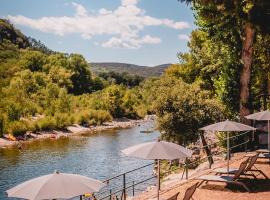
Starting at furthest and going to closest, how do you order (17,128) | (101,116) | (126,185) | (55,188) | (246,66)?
1. (101,116)
2. (17,128)
3. (126,185)
4. (246,66)
5. (55,188)

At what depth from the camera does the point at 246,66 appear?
22.1 m

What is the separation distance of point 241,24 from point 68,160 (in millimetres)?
24761

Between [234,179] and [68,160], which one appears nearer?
[234,179]

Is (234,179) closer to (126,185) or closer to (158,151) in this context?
(158,151)

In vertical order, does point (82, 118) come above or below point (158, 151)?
below

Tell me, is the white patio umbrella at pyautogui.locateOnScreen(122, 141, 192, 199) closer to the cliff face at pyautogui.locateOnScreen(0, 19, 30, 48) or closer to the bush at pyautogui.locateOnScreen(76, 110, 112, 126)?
the bush at pyautogui.locateOnScreen(76, 110, 112, 126)

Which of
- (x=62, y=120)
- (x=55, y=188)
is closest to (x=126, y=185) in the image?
(x=55, y=188)

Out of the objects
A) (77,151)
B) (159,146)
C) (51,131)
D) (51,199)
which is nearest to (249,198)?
(159,146)

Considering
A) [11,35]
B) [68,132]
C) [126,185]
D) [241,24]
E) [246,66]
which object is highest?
[11,35]

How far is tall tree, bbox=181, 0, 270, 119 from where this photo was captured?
20438mm

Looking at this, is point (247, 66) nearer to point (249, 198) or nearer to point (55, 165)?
point (249, 198)

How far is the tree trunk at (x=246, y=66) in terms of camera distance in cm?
2175

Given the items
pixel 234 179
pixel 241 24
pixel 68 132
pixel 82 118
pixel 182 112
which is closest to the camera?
pixel 234 179

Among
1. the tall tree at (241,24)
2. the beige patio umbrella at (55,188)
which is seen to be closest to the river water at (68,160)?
the tall tree at (241,24)
